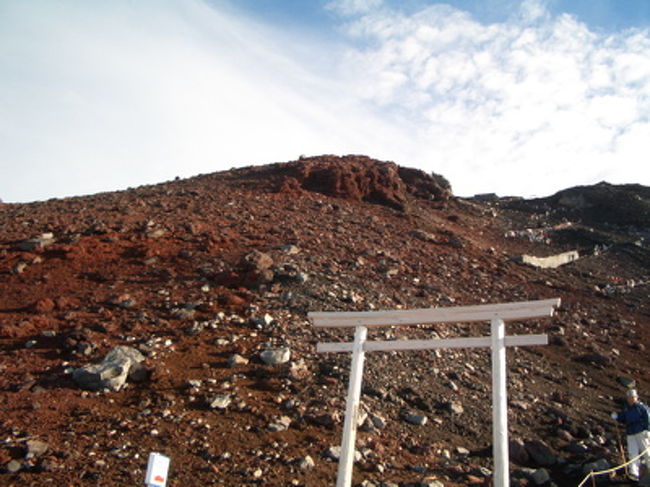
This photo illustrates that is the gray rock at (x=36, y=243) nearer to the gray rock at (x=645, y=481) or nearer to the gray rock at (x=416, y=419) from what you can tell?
the gray rock at (x=416, y=419)

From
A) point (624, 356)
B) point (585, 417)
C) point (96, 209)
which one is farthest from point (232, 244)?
point (624, 356)

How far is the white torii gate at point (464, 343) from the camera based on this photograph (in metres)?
4.46

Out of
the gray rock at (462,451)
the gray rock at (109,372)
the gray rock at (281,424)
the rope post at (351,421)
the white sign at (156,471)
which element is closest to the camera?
the white sign at (156,471)

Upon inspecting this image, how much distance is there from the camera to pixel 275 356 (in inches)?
300

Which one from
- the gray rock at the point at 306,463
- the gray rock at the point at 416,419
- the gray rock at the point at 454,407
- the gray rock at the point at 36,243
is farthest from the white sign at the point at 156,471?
the gray rock at the point at 36,243

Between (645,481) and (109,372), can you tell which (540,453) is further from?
(109,372)

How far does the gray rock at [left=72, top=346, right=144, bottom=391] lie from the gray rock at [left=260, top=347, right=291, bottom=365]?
1.84 metres

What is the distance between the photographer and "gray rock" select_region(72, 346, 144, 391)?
22.1 feet

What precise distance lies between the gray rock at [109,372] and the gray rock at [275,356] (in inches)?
72.3

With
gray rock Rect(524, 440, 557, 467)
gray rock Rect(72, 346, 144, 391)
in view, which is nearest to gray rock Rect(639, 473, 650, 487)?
gray rock Rect(524, 440, 557, 467)

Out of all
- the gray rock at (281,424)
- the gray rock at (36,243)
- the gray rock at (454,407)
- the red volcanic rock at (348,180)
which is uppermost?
the red volcanic rock at (348,180)

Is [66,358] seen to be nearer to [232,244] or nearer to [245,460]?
[245,460]

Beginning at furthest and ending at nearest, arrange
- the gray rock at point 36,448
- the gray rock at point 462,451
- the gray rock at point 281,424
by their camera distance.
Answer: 1. the gray rock at point 462,451
2. the gray rock at point 281,424
3. the gray rock at point 36,448

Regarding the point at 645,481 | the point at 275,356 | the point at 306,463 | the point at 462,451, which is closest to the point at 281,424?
the point at 306,463
